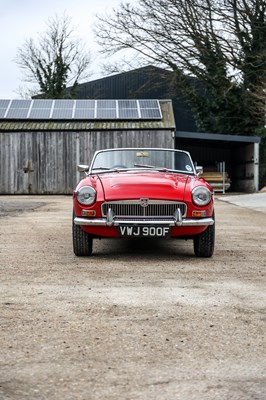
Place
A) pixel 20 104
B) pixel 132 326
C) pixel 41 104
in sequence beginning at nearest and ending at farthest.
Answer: pixel 132 326, pixel 20 104, pixel 41 104

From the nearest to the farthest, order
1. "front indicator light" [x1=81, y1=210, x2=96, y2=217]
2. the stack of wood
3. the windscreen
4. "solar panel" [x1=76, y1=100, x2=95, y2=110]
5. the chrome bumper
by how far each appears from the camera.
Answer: the chrome bumper
"front indicator light" [x1=81, y1=210, x2=96, y2=217]
the windscreen
the stack of wood
"solar panel" [x1=76, y1=100, x2=95, y2=110]

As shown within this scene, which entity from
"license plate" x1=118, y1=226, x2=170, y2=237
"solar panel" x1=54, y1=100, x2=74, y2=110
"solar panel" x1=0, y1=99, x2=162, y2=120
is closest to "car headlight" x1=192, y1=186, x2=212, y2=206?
"license plate" x1=118, y1=226, x2=170, y2=237

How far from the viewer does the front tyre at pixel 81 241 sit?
7099 millimetres

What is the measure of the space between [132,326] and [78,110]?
2737 cm

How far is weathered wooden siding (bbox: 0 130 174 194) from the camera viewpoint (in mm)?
28969

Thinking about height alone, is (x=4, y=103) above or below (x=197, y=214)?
above

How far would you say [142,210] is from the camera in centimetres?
693

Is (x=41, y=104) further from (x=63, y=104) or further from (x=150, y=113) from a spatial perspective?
(x=150, y=113)

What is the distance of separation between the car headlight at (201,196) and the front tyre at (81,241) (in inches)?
49.9

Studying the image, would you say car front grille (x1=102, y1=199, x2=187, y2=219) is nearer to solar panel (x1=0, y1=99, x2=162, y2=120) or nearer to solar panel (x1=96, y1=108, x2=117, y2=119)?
solar panel (x1=0, y1=99, x2=162, y2=120)

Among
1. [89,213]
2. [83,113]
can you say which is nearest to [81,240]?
[89,213]

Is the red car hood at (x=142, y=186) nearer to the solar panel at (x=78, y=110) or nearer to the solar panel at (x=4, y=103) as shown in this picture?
the solar panel at (x=78, y=110)

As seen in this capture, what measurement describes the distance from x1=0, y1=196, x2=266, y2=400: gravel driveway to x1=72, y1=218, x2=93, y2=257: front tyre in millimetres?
133

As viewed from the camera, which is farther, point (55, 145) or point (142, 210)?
point (55, 145)
